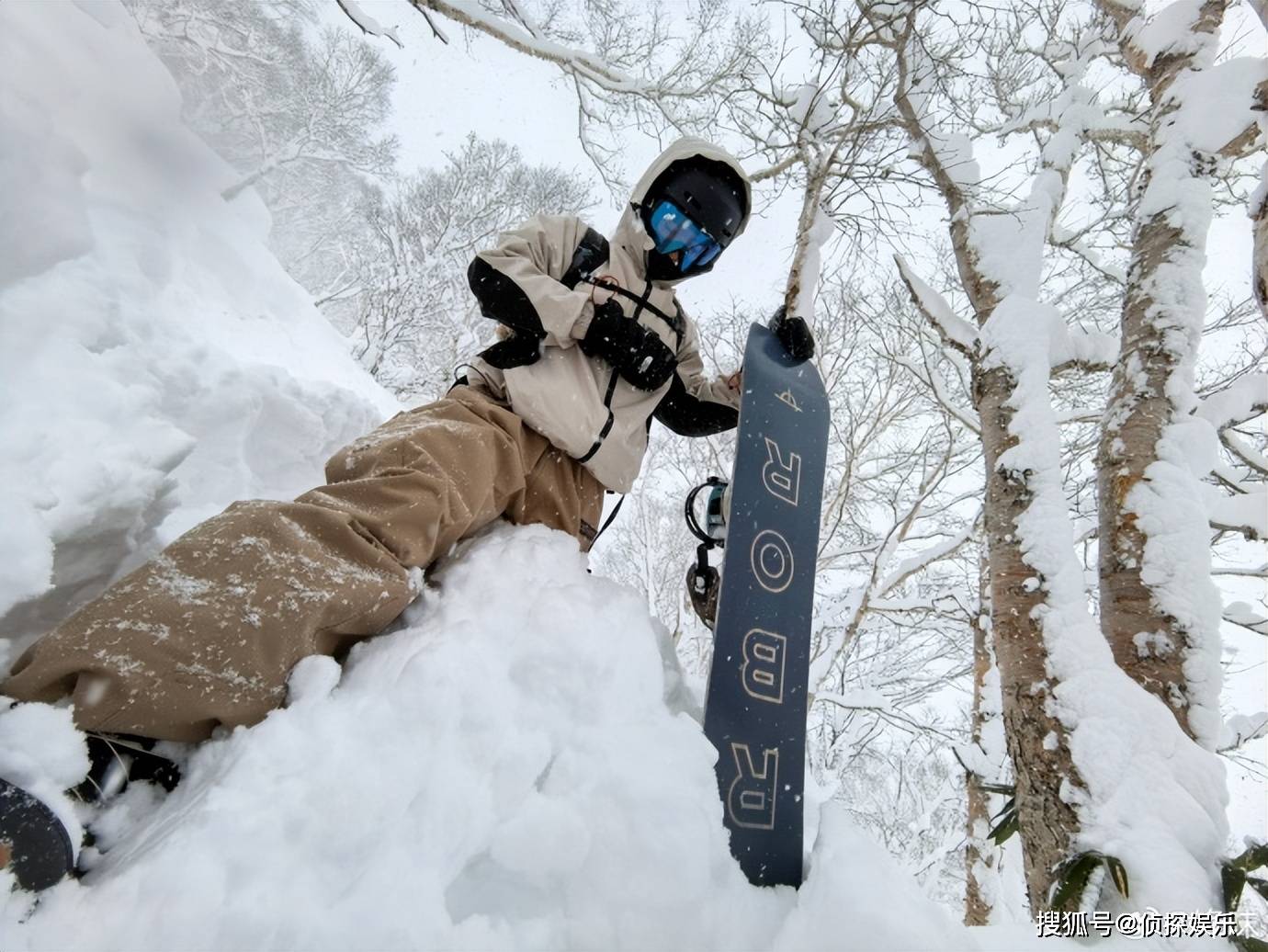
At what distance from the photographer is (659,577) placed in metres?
9.39

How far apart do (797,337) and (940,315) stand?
80cm

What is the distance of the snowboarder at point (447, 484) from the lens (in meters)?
0.91

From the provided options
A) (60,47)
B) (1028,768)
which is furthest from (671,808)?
(60,47)

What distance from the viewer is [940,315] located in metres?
2.40

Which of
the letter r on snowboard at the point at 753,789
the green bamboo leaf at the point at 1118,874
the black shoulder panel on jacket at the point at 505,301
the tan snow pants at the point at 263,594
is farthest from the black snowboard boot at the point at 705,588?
the green bamboo leaf at the point at 1118,874

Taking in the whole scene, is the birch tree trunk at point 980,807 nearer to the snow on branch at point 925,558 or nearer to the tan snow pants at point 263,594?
the snow on branch at point 925,558

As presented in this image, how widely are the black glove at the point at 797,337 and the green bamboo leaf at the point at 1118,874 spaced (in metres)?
1.58

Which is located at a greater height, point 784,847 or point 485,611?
point 485,611

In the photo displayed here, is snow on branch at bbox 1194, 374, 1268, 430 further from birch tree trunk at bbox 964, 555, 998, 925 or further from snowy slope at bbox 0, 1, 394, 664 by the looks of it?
snowy slope at bbox 0, 1, 394, 664

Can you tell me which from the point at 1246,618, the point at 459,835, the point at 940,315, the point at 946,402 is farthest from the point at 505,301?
the point at 946,402

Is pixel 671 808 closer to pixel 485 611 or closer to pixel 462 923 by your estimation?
pixel 462 923

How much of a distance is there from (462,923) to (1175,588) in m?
1.88

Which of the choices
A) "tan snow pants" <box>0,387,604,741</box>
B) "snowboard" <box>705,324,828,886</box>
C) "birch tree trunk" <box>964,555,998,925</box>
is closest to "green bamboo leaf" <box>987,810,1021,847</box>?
"snowboard" <box>705,324,828,886</box>

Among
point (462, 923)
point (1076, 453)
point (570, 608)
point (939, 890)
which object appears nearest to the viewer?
point (462, 923)
